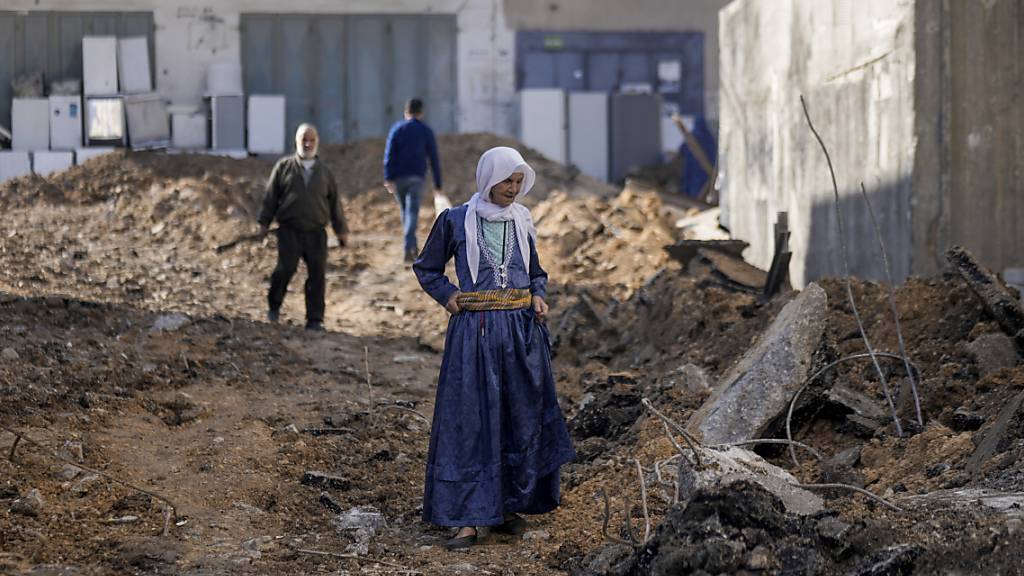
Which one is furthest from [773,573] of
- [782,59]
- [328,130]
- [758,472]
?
Answer: [328,130]

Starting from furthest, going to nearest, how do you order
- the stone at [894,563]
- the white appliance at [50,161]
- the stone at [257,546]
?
the white appliance at [50,161]
the stone at [257,546]
the stone at [894,563]

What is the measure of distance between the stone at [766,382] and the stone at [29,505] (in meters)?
2.92

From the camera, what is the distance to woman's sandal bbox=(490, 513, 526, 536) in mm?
5645

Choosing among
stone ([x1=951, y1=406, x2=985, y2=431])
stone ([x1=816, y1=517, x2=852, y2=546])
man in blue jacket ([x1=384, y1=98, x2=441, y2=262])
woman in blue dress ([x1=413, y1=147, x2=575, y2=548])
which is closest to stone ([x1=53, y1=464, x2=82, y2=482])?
woman in blue dress ([x1=413, y1=147, x2=575, y2=548])

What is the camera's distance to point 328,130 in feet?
78.2

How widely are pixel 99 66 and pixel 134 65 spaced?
608mm

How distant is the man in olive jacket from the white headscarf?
16.2 feet

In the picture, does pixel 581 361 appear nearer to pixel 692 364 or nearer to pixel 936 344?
pixel 692 364

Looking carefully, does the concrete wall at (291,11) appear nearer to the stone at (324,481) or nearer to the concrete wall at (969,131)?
the concrete wall at (969,131)

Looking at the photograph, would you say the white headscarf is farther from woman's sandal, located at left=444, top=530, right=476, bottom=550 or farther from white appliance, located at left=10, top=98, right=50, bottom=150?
white appliance, located at left=10, top=98, right=50, bottom=150

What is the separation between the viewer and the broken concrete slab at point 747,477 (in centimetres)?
481

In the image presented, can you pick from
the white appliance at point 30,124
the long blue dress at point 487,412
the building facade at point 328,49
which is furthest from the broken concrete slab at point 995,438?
the white appliance at point 30,124

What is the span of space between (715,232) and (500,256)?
9.64 m

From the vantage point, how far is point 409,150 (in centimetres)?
1395
